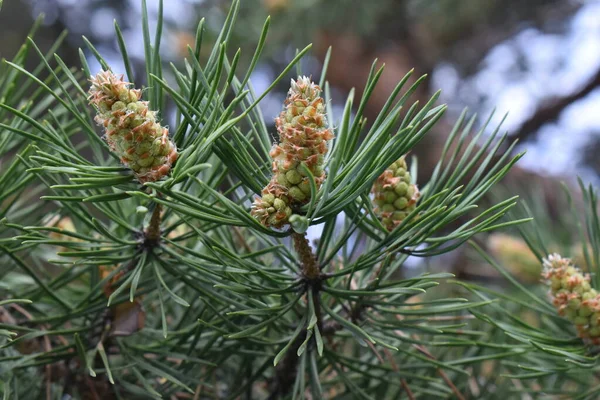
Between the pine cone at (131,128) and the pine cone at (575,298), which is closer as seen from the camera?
the pine cone at (131,128)

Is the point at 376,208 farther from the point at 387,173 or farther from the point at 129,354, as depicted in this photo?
the point at 129,354

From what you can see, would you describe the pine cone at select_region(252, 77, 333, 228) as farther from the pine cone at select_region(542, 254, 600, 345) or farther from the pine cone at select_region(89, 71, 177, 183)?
the pine cone at select_region(542, 254, 600, 345)

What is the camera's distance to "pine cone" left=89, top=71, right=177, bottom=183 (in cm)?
31

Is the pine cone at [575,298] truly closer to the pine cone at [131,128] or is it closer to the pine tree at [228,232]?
the pine tree at [228,232]

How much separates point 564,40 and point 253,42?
1.26m

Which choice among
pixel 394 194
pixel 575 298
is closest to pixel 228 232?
pixel 394 194

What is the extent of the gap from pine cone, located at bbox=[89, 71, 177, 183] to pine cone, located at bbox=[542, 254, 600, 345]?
33cm

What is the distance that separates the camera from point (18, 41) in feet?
8.29

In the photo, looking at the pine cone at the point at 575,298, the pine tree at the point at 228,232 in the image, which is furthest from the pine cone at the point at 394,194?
the pine cone at the point at 575,298

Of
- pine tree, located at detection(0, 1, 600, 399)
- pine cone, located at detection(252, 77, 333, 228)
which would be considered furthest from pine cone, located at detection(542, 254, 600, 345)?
pine cone, located at detection(252, 77, 333, 228)

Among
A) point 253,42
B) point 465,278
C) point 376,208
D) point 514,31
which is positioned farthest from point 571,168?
point 376,208

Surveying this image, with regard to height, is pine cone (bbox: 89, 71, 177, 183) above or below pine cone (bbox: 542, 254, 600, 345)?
below

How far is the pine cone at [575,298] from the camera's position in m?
0.47

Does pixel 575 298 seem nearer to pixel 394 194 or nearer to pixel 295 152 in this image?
pixel 394 194
